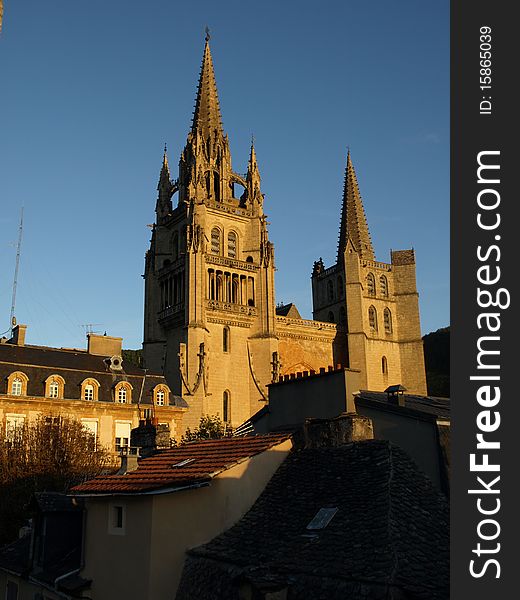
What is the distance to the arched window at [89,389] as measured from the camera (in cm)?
3875

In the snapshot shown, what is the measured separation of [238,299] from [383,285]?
1829cm

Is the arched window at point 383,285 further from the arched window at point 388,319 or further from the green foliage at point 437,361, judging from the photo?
the green foliage at point 437,361

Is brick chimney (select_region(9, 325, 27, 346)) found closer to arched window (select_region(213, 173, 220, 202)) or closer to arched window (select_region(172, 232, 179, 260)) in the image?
arched window (select_region(172, 232, 179, 260))

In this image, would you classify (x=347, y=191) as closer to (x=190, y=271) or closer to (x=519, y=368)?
(x=190, y=271)

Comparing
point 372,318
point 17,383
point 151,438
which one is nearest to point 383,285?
point 372,318

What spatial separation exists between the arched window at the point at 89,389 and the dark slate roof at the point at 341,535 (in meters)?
27.1

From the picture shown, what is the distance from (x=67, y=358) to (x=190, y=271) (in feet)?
47.1

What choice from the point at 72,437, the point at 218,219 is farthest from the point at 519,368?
the point at 218,219

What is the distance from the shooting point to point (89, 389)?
3900cm

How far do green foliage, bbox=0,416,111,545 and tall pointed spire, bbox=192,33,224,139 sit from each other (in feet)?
115

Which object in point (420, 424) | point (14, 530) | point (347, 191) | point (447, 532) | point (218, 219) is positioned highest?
point (347, 191)

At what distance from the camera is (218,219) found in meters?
57.5

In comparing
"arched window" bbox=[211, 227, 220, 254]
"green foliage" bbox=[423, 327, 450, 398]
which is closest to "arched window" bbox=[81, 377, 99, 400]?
"arched window" bbox=[211, 227, 220, 254]

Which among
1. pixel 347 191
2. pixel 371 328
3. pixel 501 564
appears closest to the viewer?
pixel 501 564
